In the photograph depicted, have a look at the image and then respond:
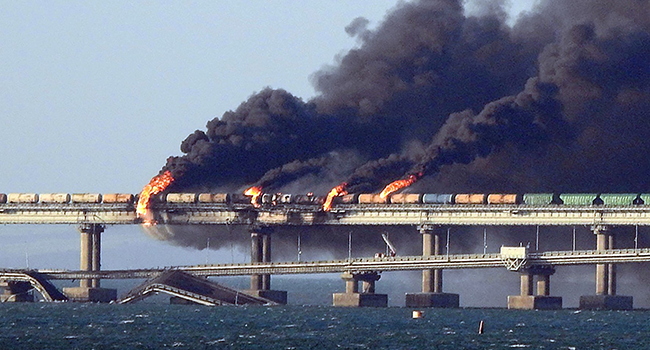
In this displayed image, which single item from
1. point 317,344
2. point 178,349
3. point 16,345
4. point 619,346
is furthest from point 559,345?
point 16,345

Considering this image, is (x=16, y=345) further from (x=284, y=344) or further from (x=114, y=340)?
(x=284, y=344)

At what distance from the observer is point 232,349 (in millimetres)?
189375

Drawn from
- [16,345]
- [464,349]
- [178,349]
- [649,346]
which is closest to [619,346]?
[649,346]

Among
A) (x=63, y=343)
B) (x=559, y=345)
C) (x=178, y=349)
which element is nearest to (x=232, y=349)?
(x=178, y=349)

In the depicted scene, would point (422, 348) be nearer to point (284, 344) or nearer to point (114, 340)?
point (284, 344)

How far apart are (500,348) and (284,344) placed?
770 inches

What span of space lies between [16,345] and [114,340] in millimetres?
10689

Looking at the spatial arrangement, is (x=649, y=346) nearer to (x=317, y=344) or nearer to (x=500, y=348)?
(x=500, y=348)

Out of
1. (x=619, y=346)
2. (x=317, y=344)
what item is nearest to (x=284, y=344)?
(x=317, y=344)

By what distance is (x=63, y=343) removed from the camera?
19538 cm

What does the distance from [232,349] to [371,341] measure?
631 inches

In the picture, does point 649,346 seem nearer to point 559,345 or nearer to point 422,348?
point 559,345

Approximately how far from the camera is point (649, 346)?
197125 millimetres

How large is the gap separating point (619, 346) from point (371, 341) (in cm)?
2258
